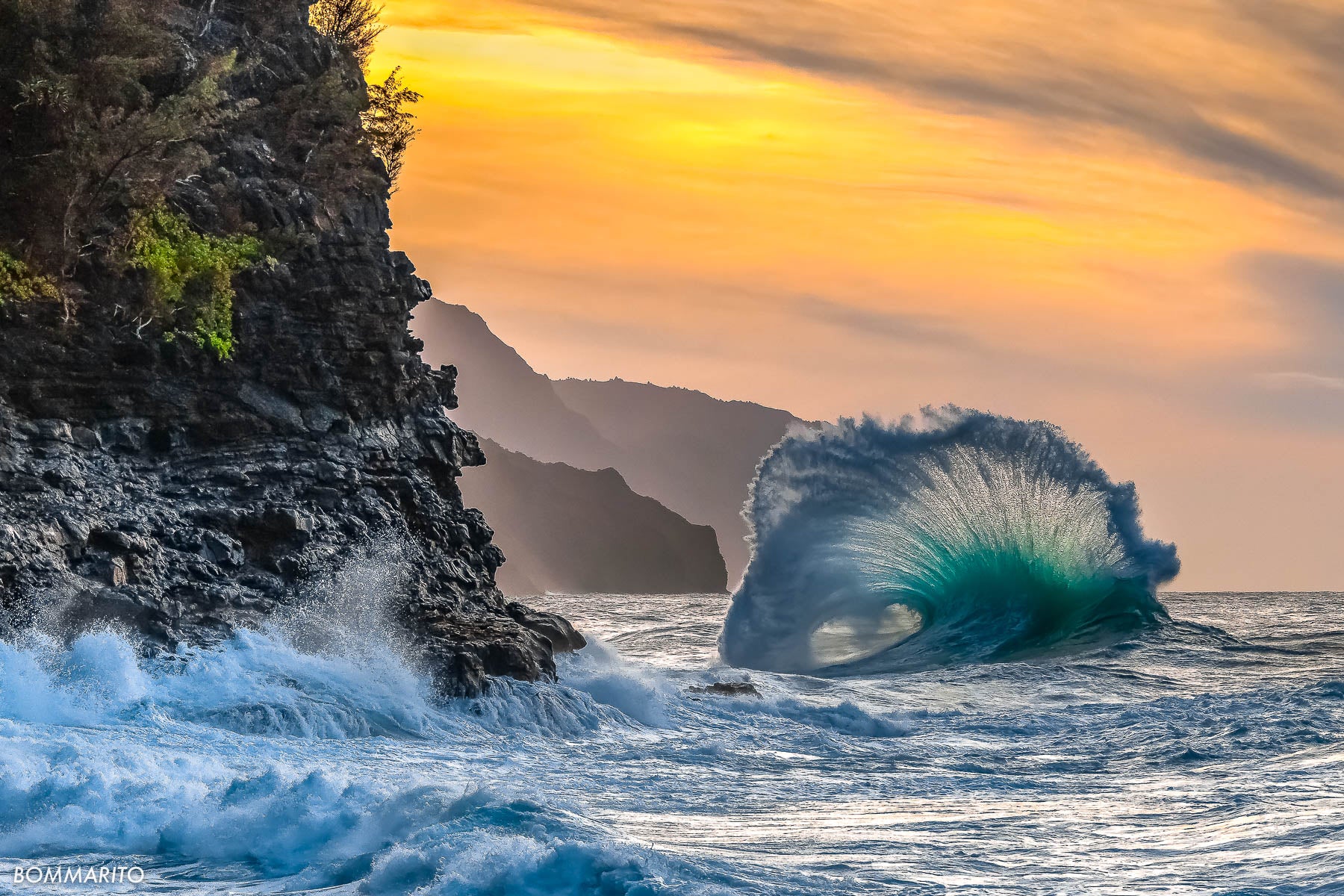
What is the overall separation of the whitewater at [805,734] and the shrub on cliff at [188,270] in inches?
170

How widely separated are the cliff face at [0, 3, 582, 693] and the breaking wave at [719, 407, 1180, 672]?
7.67 meters

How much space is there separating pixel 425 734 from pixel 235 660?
2.64 meters

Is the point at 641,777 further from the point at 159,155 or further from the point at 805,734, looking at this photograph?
the point at 159,155

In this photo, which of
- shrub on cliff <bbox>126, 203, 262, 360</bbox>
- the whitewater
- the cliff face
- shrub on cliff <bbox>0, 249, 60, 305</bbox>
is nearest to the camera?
the whitewater

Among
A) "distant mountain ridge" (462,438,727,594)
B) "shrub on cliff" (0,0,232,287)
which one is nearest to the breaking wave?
"shrub on cliff" (0,0,232,287)

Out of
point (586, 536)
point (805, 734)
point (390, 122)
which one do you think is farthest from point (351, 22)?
point (586, 536)

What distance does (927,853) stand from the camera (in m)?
9.33

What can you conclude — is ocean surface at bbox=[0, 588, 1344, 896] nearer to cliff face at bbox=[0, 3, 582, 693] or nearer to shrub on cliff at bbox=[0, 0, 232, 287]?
cliff face at bbox=[0, 3, 582, 693]

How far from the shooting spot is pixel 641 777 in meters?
13.0

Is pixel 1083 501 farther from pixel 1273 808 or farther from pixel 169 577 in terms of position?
pixel 169 577

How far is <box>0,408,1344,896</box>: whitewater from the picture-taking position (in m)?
8.66

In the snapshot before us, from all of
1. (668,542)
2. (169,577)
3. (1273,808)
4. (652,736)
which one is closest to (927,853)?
(1273,808)

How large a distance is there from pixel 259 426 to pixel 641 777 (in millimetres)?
8720

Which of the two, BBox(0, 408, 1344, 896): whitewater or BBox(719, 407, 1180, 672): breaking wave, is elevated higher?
BBox(719, 407, 1180, 672): breaking wave
